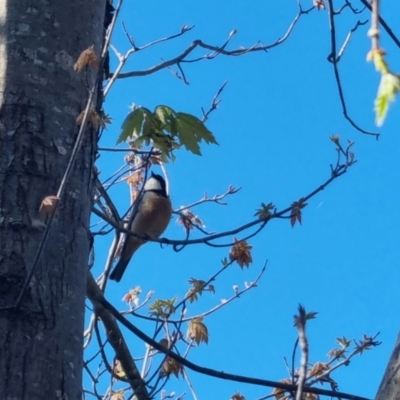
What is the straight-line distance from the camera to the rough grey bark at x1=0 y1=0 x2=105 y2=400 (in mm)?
1429

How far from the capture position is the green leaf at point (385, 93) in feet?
2.48

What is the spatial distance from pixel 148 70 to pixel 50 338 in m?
2.42

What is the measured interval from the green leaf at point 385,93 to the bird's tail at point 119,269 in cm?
468

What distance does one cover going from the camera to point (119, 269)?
5.41 metres

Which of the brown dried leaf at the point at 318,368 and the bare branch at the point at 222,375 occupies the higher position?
the brown dried leaf at the point at 318,368

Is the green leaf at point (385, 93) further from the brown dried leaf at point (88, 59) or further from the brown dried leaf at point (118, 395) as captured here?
the brown dried leaf at point (118, 395)

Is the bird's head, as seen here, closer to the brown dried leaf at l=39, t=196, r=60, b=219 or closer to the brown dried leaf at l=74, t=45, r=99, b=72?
the brown dried leaf at l=74, t=45, r=99, b=72

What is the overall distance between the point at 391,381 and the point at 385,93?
734 mm

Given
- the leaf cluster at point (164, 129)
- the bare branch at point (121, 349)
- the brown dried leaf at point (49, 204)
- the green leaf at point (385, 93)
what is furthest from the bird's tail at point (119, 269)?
the green leaf at point (385, 93)

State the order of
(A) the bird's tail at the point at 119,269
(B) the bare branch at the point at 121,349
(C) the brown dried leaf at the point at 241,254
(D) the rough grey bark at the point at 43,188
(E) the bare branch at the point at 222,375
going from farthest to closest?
(A) the bird's tail at the point at 119,269, (C) the brown dried leaf at the point at 241,254, (B) the bare branch at the point at 121,349, (E) the bare branch at the point at 222,375, (D) the rough grey bark at the point at 43,188

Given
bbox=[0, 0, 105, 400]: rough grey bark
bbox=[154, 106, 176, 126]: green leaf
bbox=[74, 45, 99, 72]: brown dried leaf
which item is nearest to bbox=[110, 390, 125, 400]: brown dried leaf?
bbox=[154, 106, 176, 126]: green leaf

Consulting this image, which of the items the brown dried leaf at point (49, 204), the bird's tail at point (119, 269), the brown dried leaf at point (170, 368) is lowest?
the brown dried leaf at point (49, 204)

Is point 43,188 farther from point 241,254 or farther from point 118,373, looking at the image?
point 118,373

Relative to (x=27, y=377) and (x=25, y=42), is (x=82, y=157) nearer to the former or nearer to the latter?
(x=25, y=42)
